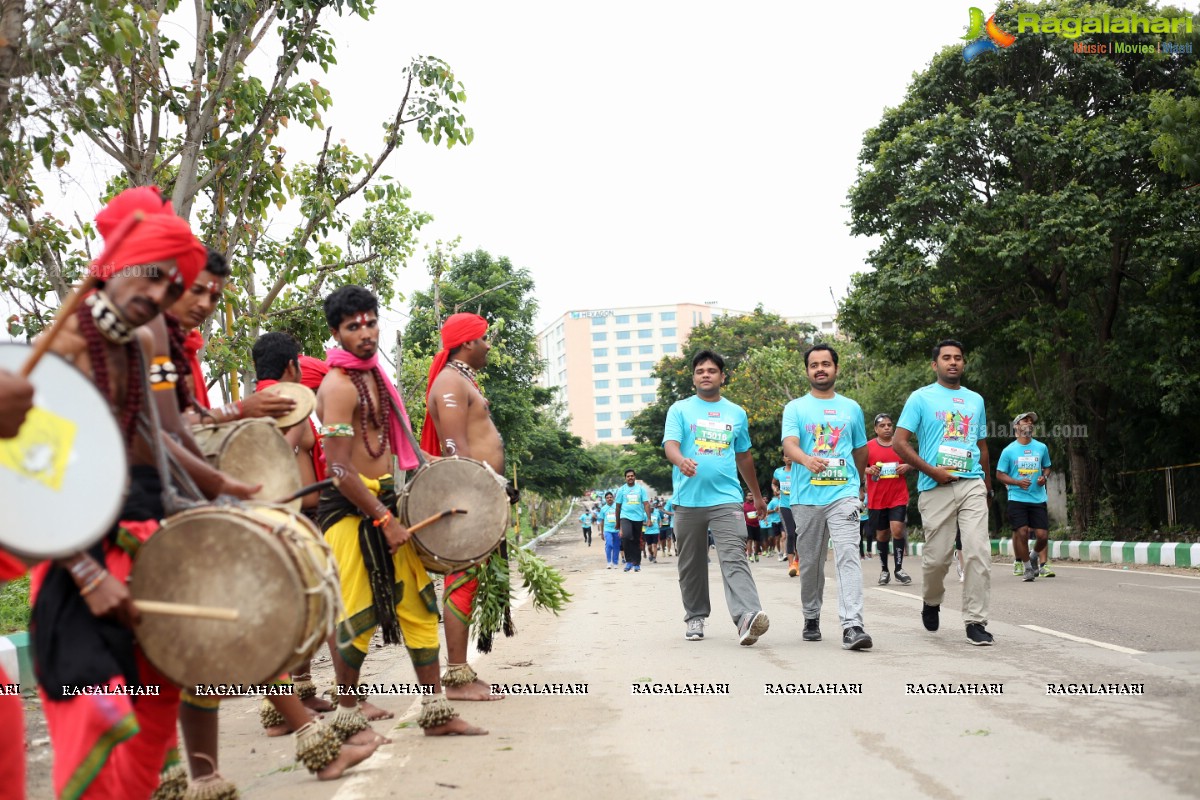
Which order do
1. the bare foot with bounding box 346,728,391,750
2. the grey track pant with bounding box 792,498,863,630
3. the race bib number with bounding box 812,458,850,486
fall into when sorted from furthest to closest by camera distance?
the race bib number with bounding box 812,458,850,486, the grey track pant with bounding box 792,498,863,630, the bare foot with bounding box 346,728,391,750

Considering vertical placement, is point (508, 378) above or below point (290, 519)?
above

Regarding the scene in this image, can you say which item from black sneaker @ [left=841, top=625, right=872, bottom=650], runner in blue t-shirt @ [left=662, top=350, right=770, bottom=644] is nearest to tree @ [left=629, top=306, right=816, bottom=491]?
runner in blue t-shirt @ [left=662, top=350, right=770, bottom=644]

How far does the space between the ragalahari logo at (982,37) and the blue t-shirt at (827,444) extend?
710 inches

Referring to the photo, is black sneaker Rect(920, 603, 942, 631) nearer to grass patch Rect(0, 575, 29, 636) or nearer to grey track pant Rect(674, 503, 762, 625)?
grey track pant Rect(674, 503, 762, 625)

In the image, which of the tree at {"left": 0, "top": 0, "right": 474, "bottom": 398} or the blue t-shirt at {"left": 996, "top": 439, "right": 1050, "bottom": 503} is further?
the blue t-shirt at {"left": 996, "top": 439, "right": 1050, "bottom": 503}

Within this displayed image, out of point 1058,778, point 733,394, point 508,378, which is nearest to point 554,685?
point 1058,778

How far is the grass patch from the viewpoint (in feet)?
34.2

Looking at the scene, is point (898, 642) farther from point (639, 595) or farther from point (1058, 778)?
point (639, 595)

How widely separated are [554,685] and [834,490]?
2.81m

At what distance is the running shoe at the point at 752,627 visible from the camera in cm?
861

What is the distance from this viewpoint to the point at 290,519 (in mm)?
3709

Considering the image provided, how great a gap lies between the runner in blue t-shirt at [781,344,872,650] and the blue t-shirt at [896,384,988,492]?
0.43 meters

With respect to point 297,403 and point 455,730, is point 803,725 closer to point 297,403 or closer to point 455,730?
point 455,730

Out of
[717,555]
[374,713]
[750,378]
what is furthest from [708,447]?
[750,378]
